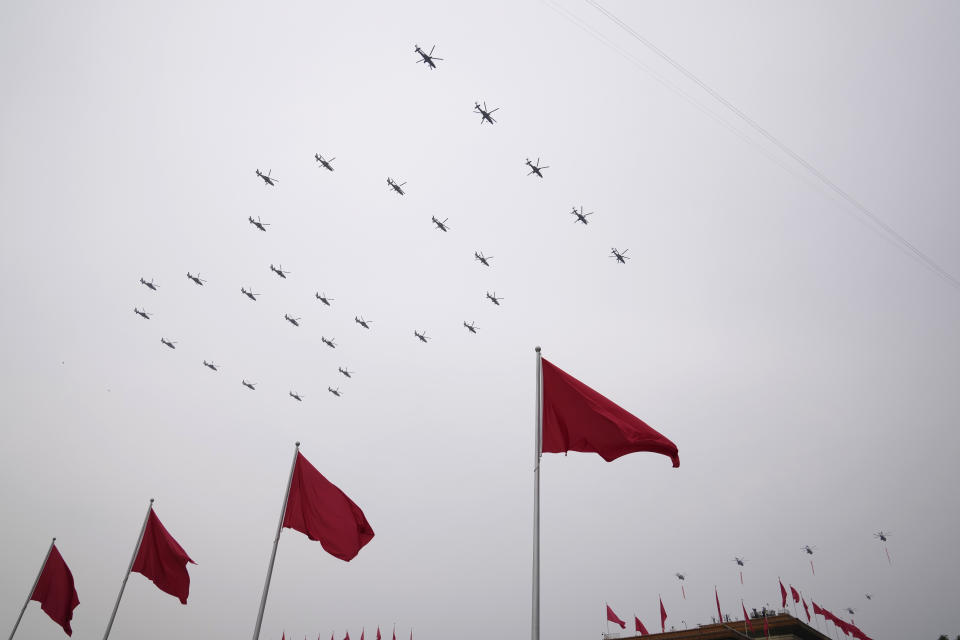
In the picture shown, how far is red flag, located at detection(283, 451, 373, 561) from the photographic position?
17.0m

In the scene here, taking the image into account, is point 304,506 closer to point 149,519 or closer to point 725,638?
point 149,519

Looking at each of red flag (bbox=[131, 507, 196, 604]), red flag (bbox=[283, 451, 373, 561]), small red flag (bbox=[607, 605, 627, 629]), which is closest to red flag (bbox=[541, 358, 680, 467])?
red flag (bbox=[283, 451, 373, 561])

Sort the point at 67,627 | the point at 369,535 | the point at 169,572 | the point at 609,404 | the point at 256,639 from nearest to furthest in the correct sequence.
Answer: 1. the point at 609,404
2. the point at 256,639
3. the point at 369,535
4. the point at 169,572
5. the point at 67,627

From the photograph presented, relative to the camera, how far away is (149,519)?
21.9 meters

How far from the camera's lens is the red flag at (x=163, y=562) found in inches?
833

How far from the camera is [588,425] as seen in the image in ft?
41.0

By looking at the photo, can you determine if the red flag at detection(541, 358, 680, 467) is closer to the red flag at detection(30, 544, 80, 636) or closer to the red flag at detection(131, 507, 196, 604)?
the red flag at detection(131, 507, 196, 604)

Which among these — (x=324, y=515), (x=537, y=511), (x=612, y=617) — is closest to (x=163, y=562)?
(x=324, y=515)

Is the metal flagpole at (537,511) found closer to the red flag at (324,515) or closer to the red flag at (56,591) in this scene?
the red flag at (324,515)

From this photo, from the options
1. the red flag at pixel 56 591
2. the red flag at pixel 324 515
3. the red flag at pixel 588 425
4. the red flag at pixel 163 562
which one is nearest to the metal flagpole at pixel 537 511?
the red flag at pixel 588 425

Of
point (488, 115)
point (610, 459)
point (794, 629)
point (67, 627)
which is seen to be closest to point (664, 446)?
point (610, 459)

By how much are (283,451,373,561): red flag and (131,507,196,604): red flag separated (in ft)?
23.2

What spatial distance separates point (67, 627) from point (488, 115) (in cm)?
4431

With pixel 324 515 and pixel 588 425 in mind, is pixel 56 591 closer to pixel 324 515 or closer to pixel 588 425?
pixel 324 515
